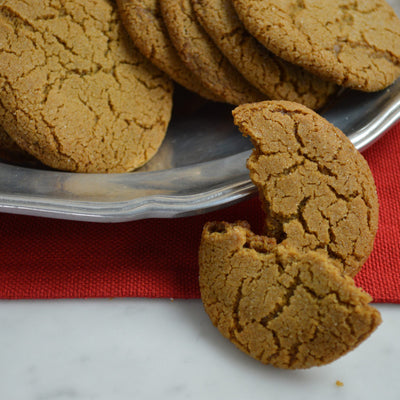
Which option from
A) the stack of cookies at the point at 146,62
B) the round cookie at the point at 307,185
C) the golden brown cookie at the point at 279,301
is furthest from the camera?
the stack of cookies at the point at 146,62

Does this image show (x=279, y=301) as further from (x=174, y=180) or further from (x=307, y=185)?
(x=174, y=180)

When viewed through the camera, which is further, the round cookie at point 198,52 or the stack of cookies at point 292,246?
the round cookie at point 198,52

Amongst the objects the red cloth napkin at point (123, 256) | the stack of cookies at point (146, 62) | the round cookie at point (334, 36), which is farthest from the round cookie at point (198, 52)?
the red cloth napkin at point (123, 256)

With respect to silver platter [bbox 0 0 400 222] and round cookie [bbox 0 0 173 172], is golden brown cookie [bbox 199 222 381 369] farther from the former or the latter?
round cookie [bbox 0 0 173 172]

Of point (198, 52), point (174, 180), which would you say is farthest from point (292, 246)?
point (198, 52)

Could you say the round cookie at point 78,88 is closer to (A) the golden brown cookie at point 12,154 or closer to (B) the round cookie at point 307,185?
(A) the golden brown cookie at point 12,154

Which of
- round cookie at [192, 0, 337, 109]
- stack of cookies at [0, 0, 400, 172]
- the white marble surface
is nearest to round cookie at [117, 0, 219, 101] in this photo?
stack of cookies at [0, 0, 400, 172]
